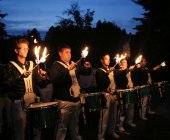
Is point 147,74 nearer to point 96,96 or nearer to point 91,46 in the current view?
point 96,96

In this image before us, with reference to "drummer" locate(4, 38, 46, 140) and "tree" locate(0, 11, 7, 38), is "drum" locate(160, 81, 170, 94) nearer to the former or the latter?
"drummer" locate(4, 38, 46, 140)

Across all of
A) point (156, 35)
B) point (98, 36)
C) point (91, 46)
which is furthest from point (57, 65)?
point (98, 36)

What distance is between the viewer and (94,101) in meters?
7.91

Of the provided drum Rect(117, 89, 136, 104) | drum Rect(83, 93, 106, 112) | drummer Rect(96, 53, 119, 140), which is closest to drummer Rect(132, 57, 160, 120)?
drum Rect(117, 89, 136, 104)

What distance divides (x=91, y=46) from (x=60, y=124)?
24.9 m

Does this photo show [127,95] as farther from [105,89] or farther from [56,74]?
[56,74]

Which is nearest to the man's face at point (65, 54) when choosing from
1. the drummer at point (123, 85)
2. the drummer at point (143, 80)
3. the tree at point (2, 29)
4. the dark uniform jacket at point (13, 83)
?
the dark uniform jacket at point (13, 83)

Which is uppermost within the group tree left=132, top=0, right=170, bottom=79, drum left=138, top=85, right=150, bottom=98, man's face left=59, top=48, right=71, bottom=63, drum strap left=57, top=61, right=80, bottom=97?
tree left=132, top=0, right=170, bottom=79

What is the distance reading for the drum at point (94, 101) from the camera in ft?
25.7

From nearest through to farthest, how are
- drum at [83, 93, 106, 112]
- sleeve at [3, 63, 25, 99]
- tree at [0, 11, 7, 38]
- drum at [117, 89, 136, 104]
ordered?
1. sleeve at [3, 63, 25, 99]
2. drum at [83, 93, 106, 112]
3. drum at [117, 89, 136, 104]
4. tree at [0, 11, 7, 38]

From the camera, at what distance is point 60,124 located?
23.7 ft

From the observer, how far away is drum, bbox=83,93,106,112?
7836 mm

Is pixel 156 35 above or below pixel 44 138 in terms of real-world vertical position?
above

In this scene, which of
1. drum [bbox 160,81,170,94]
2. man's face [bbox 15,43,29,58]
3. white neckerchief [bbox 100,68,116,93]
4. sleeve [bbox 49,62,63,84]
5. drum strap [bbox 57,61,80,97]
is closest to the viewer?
man's face [bbox 15,43,29,58]
